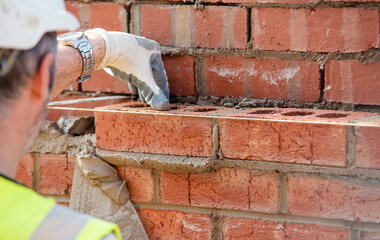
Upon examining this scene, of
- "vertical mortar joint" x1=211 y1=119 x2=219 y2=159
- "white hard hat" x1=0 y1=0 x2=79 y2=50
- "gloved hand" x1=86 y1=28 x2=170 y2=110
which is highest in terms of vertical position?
"white hard hat" x1=0 y1=0 x2=79 y2=50

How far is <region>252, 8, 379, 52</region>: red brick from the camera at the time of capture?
1594 millimetres

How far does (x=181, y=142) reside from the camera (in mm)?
1674

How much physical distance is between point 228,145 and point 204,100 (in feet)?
0.86

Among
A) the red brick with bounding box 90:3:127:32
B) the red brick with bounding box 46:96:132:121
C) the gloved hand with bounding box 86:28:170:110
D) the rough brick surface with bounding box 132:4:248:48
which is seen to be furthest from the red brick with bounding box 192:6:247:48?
the red brick with bounding box 46:96:132:121

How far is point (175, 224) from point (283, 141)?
1.47 feet

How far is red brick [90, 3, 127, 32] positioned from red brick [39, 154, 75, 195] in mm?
468

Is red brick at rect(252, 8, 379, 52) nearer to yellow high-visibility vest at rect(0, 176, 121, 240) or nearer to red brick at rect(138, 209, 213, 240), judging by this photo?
red brick at rect(138, 209, 213, 240)

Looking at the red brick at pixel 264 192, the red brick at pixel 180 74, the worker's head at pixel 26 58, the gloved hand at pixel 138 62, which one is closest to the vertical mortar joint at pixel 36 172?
the gloved hand at pixel 138 62

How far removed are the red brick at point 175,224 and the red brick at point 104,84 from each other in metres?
0.45

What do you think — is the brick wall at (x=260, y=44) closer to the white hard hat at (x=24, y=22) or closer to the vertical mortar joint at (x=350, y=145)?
the vertical mortar joint at (x=350, y=145)

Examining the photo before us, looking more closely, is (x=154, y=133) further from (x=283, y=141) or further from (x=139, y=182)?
(x=283, y=141)

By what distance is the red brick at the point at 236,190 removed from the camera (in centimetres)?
162

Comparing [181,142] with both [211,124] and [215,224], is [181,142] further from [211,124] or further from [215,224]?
[215,224]

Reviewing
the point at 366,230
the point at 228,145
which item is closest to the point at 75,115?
the point at 228,145
